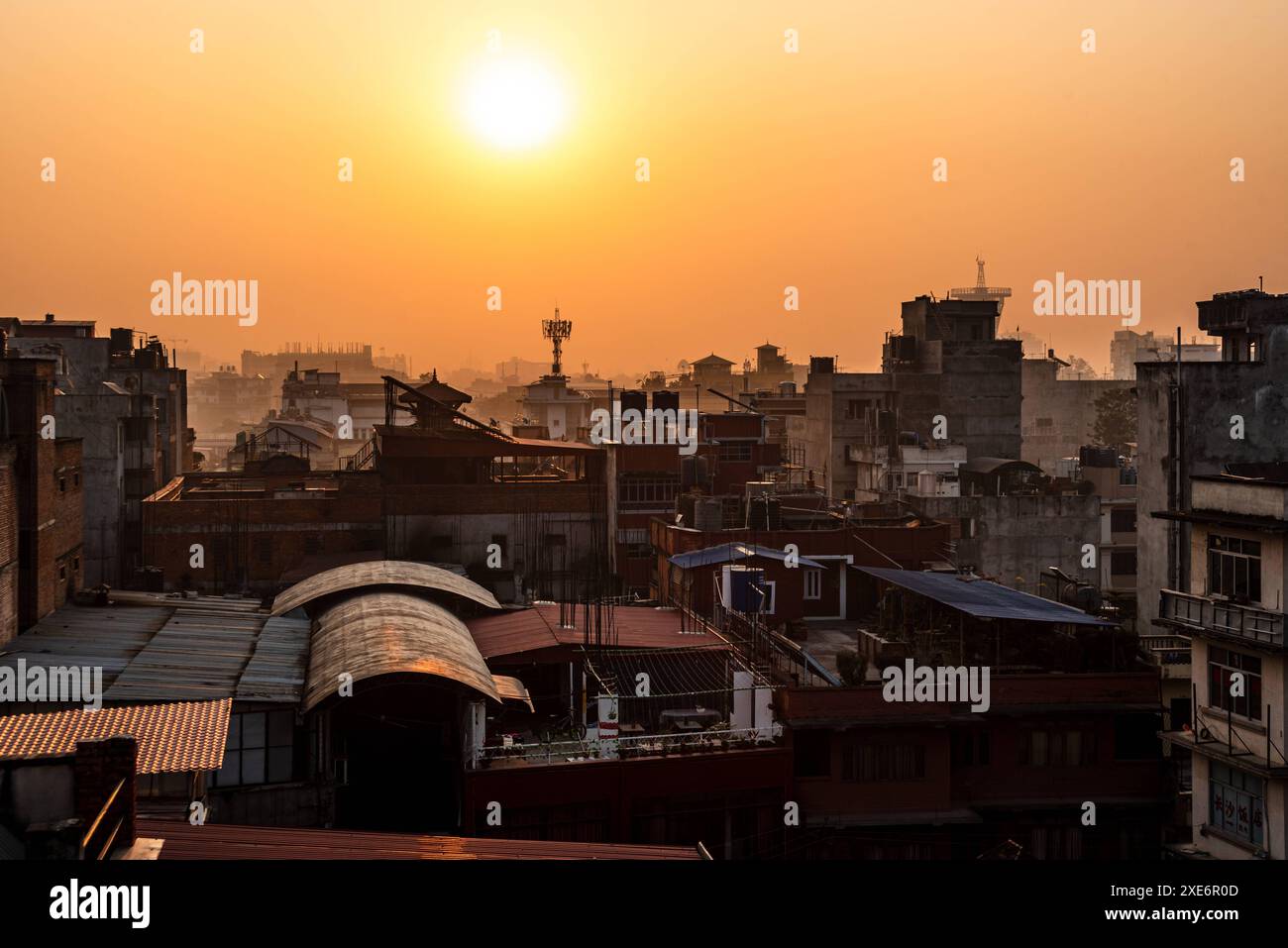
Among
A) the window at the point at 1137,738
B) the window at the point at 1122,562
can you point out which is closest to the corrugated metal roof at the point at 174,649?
the window at the point at 1137,738

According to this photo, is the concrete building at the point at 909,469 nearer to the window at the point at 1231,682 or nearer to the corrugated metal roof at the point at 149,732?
Result: the window at the point at 1231,682

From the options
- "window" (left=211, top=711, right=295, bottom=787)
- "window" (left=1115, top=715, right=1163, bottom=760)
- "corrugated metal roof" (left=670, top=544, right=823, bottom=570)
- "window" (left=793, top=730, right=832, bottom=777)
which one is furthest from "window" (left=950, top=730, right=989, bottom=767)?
"window" (left=211, top=711, right=295, bottom=787)

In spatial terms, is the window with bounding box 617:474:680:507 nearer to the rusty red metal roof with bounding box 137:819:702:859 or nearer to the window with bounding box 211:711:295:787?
the window with bounding box 211:711:295:787

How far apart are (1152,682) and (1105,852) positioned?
4.03 meters

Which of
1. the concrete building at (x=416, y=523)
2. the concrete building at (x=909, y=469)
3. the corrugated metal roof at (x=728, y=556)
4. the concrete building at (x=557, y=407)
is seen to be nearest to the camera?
the corrugated metal roof at (x=728, y=556)

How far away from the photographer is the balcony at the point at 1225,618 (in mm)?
25438

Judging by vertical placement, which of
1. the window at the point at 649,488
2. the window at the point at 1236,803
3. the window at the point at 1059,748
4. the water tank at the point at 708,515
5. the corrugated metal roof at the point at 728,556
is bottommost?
the window at the point at 1236,803

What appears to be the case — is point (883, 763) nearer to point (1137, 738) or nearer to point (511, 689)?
point (1137, 738)

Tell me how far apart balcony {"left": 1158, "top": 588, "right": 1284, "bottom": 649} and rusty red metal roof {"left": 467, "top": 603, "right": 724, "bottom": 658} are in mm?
10921

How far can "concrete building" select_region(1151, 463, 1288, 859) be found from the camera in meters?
25.5

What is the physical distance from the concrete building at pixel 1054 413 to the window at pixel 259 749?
94.7 meters

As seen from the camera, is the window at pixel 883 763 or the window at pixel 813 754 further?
the window at pixel 883 763

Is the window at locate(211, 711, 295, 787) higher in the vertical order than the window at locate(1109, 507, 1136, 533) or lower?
lower

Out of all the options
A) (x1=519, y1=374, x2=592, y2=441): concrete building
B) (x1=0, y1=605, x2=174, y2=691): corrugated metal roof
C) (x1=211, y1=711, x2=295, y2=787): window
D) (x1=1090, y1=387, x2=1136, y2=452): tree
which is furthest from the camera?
(x1=519, y1=374, x2=592, y2=441): concrete building
